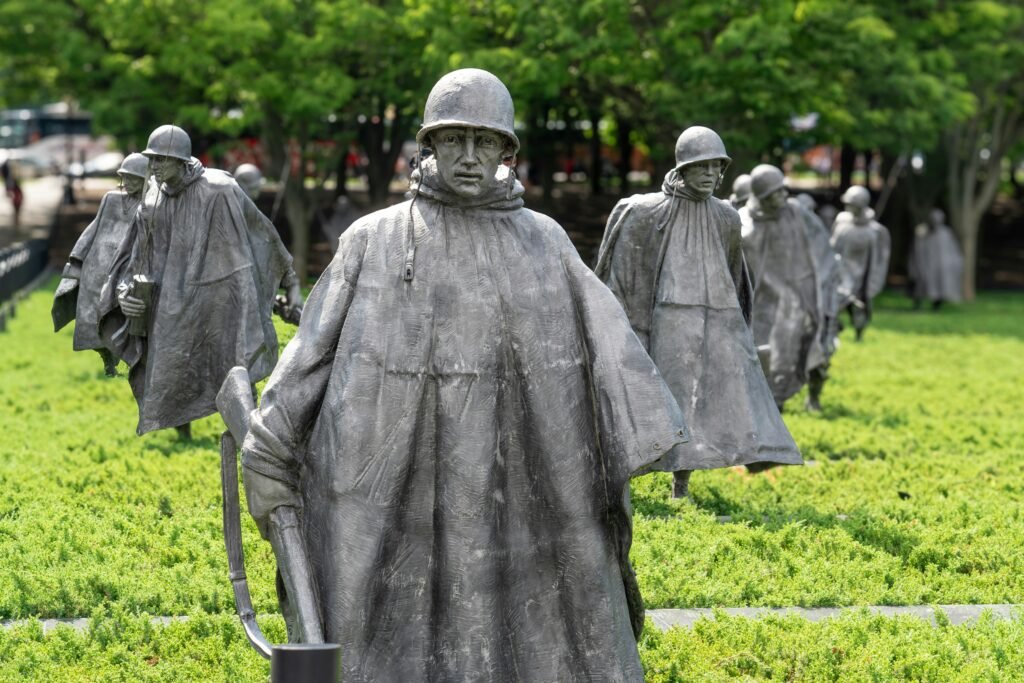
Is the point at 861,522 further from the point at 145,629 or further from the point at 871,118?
the point at 871,118

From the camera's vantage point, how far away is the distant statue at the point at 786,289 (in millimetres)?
14422

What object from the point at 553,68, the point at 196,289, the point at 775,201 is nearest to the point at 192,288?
the point at 196,289

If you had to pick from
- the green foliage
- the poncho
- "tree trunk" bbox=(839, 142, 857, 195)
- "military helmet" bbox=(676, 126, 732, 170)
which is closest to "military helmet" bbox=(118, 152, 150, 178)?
the green foliage

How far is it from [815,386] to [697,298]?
19.1 feet

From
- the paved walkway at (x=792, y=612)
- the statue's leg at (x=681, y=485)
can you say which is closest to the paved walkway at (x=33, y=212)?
the statue's leg at (x=681, y=485)

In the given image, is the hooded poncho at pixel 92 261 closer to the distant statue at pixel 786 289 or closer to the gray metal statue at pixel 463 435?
the distant statue at pixel 786 289

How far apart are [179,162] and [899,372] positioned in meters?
10.8

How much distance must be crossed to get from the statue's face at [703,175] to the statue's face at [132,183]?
5296 millimetres

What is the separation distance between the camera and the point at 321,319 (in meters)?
5.38

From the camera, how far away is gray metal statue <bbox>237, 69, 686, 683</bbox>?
5.32 metres

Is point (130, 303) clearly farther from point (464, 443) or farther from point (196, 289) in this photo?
point (464, 443)

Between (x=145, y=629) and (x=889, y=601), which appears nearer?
(x=145, y=629)

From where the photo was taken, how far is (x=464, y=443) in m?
5.39

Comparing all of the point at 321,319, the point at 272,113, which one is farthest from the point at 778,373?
the point at 272,113
